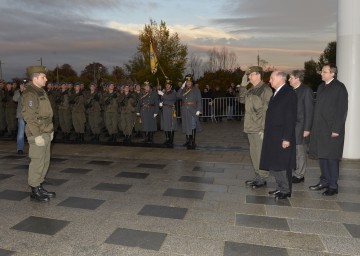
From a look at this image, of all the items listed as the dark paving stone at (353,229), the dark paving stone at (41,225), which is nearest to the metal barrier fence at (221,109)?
the dark paving stone at (353,229)

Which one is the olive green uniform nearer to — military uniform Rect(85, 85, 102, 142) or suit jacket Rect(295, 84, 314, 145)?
suit jacket Rect(295, 84, 314, 145)

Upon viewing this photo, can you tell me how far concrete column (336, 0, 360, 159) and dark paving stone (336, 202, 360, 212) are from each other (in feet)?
10.6

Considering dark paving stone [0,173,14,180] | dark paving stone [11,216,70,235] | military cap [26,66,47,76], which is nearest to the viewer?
dark paving stone [11,216,70,235]

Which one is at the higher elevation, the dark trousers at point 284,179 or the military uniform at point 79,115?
the military uniform at point 79,115

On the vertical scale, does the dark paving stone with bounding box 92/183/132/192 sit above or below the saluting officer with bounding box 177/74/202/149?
below

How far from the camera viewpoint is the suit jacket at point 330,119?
5234 mm

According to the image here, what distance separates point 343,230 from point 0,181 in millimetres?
5768

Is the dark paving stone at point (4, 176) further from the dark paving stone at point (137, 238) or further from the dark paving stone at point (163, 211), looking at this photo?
the dark paving stone at point (137, 238)

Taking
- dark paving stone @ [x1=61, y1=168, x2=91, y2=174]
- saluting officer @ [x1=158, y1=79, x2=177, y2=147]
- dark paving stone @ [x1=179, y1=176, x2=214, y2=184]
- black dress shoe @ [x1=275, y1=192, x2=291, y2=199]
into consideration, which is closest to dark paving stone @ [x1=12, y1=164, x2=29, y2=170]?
dark paving stone @ [x1=61, y1=168, x2=91, y2=174]

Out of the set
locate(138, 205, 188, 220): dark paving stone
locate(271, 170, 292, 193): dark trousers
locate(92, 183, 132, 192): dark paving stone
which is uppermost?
locate(271, 170, 292, 193): dark trousers

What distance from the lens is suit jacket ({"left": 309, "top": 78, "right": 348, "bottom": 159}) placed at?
523cm

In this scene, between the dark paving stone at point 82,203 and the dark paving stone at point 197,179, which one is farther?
the dark paving stone at point 197,179

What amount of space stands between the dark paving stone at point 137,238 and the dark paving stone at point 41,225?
751 mm

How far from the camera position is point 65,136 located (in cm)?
1179
